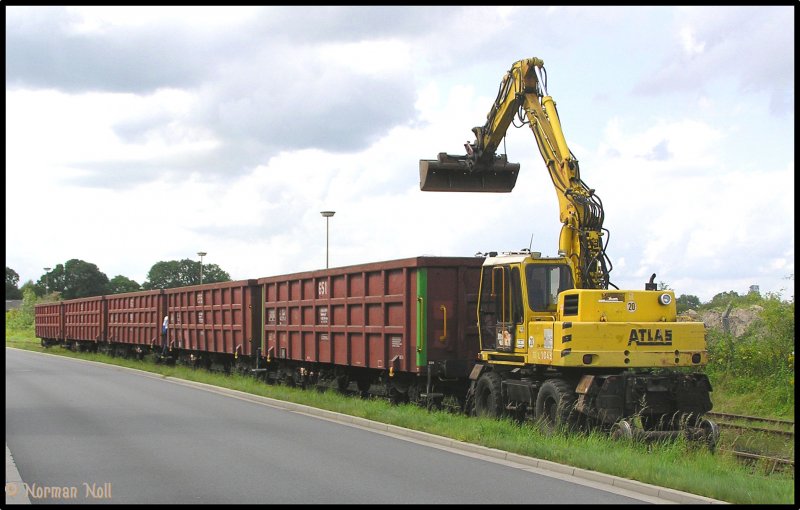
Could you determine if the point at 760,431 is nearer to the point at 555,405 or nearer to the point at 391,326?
the point at 555,405

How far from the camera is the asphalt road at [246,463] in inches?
365

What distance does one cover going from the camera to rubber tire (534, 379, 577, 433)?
13.5m

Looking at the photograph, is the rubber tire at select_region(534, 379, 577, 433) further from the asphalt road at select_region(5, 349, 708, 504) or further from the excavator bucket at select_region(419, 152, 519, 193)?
the excavator bucket at select_region(419, 152, 519, 193)

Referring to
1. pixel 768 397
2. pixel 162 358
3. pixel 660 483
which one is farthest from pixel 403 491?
pixel 162 358

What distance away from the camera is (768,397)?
2053 centimetres

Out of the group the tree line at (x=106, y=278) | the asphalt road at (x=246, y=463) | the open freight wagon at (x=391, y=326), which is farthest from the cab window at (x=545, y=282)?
the tree line at (x=106, y=278)

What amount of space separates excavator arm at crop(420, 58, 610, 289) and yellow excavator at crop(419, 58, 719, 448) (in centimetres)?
2

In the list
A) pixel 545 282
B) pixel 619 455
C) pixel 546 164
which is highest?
pixel 546 164

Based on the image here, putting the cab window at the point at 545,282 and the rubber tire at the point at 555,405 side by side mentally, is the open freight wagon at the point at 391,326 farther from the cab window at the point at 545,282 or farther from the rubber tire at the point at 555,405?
the rubber tire at the point at 555,405

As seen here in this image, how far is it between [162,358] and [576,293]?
79.6ft

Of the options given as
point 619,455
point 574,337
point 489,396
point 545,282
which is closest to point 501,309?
point 545,282

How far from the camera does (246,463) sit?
11.3 metres

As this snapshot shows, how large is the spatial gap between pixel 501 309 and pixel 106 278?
12631cm

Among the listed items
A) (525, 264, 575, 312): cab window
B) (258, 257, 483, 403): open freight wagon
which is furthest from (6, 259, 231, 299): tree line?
(525, 264, 575, 312): cab window
